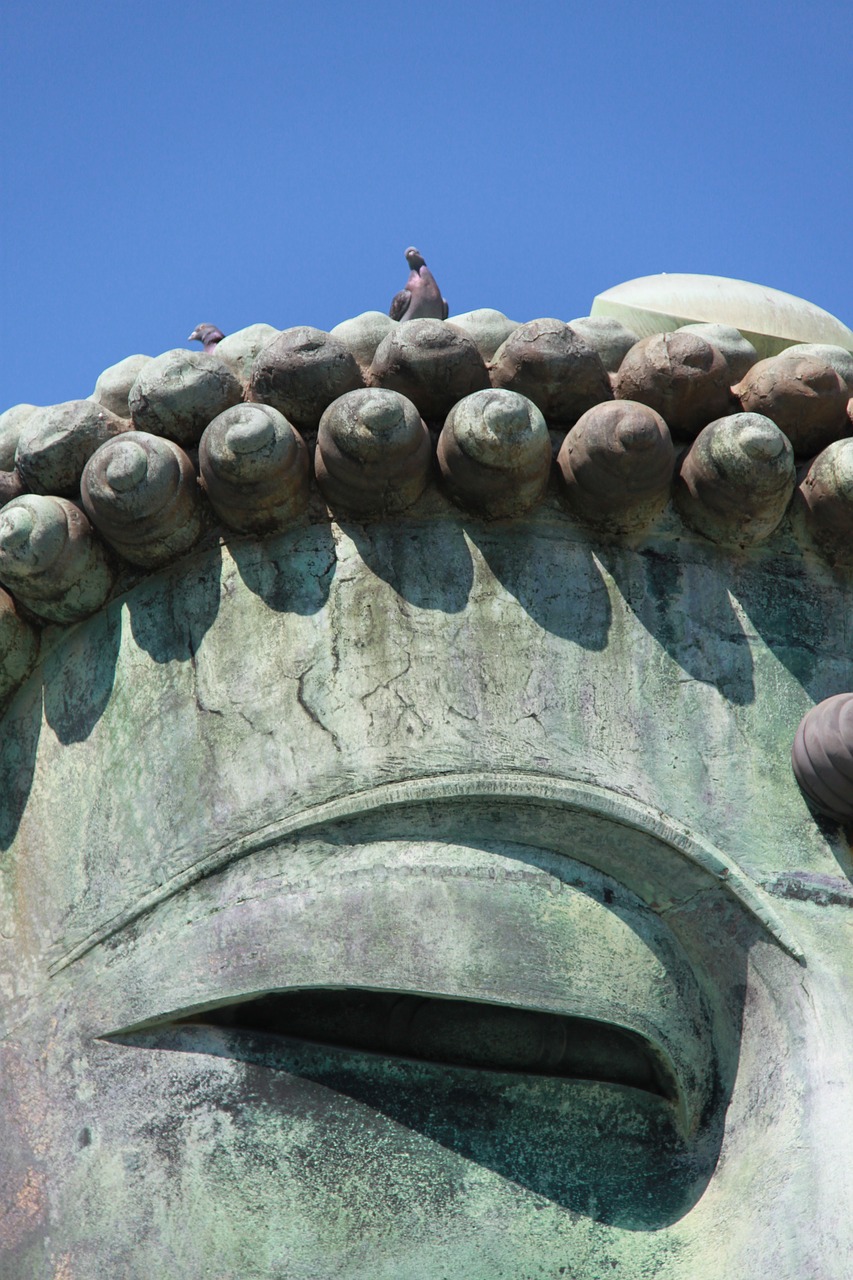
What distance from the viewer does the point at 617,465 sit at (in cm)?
433

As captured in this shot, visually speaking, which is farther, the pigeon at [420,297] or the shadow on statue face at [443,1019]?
the pigeon at [420,297]

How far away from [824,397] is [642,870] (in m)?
1.48

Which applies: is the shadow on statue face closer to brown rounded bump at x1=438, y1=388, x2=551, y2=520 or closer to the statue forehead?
the statue forehead

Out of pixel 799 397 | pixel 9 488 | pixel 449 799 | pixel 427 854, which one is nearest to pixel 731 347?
pixel 799 397

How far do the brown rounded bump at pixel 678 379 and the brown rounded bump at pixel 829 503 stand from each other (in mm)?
325

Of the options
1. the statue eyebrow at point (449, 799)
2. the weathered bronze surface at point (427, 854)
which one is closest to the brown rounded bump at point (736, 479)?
Result: the weathered bronze surface at point (427, 854)

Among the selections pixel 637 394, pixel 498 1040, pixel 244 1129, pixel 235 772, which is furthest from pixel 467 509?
pixel 244 1129

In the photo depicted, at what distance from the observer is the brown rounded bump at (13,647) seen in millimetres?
4582

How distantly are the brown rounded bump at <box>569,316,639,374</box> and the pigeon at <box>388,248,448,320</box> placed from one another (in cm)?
119

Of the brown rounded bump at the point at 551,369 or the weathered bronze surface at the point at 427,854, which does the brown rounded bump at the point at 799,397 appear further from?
the brown rounded bump at the point at 551,369

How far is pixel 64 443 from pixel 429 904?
5.62ft

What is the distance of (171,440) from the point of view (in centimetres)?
449

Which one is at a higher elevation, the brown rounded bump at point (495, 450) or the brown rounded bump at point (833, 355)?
the brown rounded bump at point (833, 355)

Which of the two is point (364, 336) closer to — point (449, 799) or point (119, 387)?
point (119, 387)
